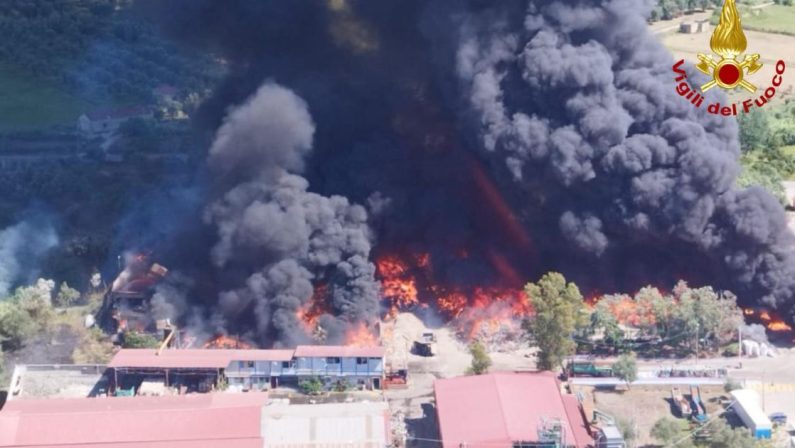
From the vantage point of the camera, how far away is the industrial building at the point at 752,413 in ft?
132

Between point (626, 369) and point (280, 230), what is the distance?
14182mm

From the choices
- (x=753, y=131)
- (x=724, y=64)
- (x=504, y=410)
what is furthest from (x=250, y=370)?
(x=753, y=131)

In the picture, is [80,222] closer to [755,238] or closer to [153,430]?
[153,430]

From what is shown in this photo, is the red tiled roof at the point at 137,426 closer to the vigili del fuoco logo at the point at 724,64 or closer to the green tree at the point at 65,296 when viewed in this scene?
the green tree at the point at 65,296

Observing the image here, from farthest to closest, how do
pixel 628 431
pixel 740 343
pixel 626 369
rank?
pixel 740 343
pixel 626 369
pixel 628 431

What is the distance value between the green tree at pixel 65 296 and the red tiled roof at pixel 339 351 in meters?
11.5

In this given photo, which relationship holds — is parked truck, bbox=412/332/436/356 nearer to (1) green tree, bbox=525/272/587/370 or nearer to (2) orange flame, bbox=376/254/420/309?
(2) orange flame, bbox=376/254/420/309

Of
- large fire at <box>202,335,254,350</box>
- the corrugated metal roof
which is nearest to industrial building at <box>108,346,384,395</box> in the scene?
large fire at <box>202,335,254,350</box>

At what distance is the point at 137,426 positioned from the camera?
130ft

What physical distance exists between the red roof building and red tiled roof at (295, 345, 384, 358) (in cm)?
295

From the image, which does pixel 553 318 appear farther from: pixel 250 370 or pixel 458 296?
pixel 250 370

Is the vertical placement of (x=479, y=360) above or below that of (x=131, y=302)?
below

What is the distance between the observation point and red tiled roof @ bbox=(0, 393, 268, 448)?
3903 cm

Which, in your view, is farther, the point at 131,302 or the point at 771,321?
the point at 131,302
